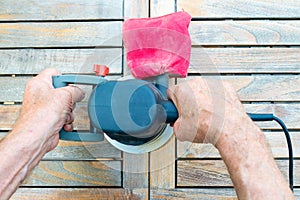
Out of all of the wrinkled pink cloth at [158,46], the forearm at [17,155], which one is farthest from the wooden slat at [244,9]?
the forearm at [17,155]

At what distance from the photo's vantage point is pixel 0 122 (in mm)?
999

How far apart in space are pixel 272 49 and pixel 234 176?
1.46 feet

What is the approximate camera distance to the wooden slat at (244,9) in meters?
1.00

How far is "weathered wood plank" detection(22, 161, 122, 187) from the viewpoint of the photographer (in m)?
0.97

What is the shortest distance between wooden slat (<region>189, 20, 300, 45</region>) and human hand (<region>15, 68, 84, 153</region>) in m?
0.38


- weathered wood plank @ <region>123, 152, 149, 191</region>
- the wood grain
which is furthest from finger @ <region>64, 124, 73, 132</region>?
the wood grain

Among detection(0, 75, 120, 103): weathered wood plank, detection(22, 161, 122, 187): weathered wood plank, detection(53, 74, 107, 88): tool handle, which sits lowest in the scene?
detection(22, 161, 122, 187): weathered wood plank

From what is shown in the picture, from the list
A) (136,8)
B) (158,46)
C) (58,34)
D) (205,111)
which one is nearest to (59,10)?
(58,34)

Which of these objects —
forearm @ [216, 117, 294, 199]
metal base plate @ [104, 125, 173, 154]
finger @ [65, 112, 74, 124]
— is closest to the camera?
forearm @ [216, 117, 294, 199]

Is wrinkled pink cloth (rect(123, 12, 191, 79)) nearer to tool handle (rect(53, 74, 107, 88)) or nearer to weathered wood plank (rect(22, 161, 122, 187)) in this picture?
tool handle (rect(53, 74, 107, 88))

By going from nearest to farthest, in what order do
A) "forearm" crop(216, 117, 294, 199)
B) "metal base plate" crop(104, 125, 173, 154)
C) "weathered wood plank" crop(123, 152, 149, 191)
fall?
"forearm" crop(216, 117, 294, 199) < "metal base plate" crop(104, 125, 173, 154) < "weathered wood plank" crop(123, 152, 149, 191)

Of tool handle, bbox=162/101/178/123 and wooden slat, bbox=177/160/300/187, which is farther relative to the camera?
wooden slat, bbox=177/160/300/187

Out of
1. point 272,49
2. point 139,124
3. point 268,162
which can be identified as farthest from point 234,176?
point 272,49

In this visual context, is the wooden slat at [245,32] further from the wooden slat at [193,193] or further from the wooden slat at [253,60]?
the wooden slat at [193,193]
